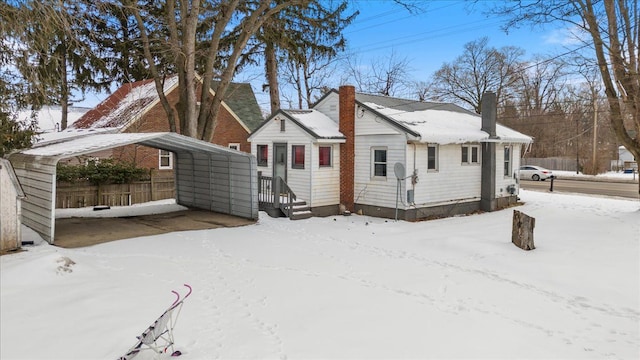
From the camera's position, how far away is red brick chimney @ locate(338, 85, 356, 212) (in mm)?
16094

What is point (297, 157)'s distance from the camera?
635 inches

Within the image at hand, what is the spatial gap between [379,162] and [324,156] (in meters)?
2.01

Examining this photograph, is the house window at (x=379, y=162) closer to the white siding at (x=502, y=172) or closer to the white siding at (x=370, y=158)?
the white siding at (x=370, y=158)

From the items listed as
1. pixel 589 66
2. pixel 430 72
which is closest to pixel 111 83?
pixel 589 66

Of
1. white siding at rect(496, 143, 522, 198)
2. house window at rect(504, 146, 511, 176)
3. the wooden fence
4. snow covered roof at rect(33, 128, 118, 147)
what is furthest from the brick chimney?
snow covered roof at rect(33, 128, 118, 147)

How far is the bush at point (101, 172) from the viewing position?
1667 cm

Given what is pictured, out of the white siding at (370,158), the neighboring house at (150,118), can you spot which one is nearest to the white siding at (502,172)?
the white siding at (370,158)

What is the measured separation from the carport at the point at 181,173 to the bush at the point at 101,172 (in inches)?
86.3

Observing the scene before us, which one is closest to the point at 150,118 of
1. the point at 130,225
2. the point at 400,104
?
the point at 130,225

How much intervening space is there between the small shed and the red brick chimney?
1013 cm

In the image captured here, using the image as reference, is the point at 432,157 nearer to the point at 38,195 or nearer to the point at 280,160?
the point at 280,160

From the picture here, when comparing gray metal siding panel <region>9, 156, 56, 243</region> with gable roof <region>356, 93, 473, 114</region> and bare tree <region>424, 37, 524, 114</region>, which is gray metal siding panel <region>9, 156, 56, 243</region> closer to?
gable roof <region>356, 93, 473, 114</region>

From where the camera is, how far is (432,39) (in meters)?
28.9

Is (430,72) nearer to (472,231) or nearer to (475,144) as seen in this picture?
(475,144)
